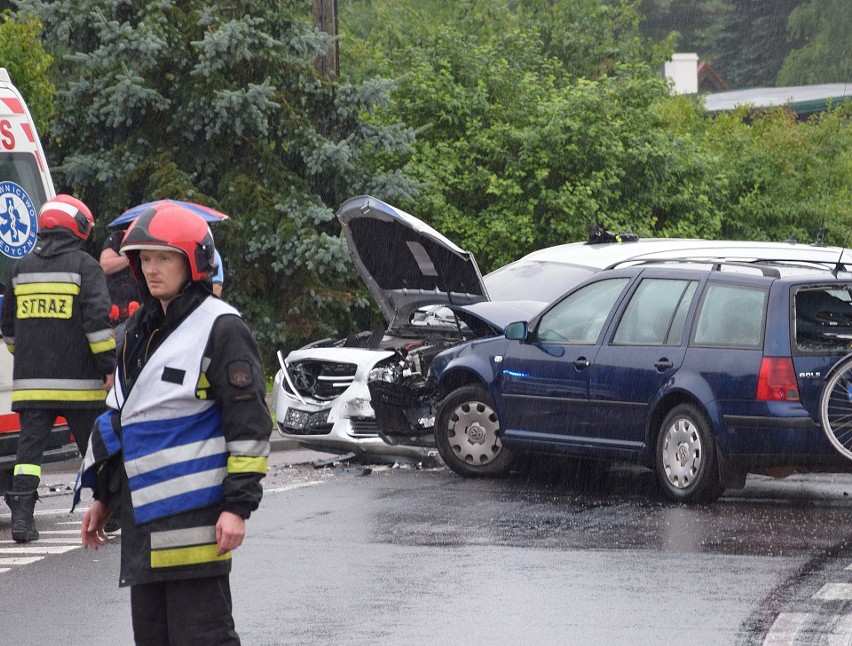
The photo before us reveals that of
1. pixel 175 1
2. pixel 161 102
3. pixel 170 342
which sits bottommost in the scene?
pixel 170 342

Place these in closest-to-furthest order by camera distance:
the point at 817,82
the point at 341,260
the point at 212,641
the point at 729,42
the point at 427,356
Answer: the point at 212,641, the point at 427,356, the point at 341,260, the point at 817,82, the point at 729,42

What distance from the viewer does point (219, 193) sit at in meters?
20.7

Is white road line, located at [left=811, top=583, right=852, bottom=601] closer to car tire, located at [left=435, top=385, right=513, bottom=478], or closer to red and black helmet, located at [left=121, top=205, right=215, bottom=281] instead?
red and black helmet, located at [left=121, top=205, right=215, bottom=281]

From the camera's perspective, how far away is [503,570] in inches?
309

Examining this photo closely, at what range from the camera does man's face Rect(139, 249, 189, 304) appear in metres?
4.72

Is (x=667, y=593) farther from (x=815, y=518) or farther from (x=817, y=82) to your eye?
(x=817, y=82)

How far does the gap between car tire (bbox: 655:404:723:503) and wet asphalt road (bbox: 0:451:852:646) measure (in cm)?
15

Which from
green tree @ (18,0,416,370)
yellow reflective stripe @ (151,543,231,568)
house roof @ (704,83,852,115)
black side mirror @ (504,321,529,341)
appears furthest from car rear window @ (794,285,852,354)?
house roof @ (704,83,852,115)

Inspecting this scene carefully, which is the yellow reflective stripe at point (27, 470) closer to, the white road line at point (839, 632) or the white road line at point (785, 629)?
the white road line at point (785, 629)

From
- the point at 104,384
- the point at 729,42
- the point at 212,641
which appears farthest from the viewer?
the point at 729,42

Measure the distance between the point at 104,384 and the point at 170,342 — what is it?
455 centimetres

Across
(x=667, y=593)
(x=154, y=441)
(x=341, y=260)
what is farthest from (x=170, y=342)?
(x=341, y=260)

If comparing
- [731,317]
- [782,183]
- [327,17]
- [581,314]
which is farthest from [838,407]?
[782,183]

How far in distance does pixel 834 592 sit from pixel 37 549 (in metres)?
4.28
